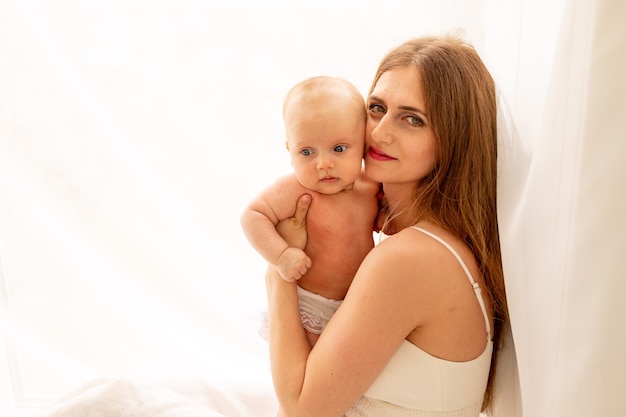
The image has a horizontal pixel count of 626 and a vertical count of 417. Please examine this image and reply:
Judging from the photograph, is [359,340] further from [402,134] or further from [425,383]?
[402,134]

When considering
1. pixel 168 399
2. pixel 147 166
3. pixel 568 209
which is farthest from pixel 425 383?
pixel 147 166

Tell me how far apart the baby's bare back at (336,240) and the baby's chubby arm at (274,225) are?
5 cm

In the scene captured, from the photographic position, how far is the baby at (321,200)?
4.58ft

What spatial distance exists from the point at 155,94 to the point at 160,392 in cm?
78

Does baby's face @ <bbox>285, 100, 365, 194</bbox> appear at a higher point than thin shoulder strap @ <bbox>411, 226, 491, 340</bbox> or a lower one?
higher

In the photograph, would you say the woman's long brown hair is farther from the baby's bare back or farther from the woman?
the baby's bare back

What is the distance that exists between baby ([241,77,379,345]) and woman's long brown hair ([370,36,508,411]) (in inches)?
5.7

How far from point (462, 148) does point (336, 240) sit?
1.11 feet

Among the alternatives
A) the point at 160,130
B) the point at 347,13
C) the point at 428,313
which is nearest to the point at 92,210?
the point at 160,130

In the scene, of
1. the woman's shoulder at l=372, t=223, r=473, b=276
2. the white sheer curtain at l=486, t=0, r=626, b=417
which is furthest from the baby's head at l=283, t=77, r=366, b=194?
the white sheer curtain at l=486, t=0, r=626, b=417

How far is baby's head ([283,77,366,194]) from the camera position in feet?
4.55

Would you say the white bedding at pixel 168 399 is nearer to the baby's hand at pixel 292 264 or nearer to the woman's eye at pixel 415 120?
the baby's hand at pixel 292 264

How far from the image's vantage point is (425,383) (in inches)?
52.6

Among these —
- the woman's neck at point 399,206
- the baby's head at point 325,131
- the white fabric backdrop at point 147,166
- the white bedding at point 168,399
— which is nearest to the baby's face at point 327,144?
the baby's head at point 325,131
